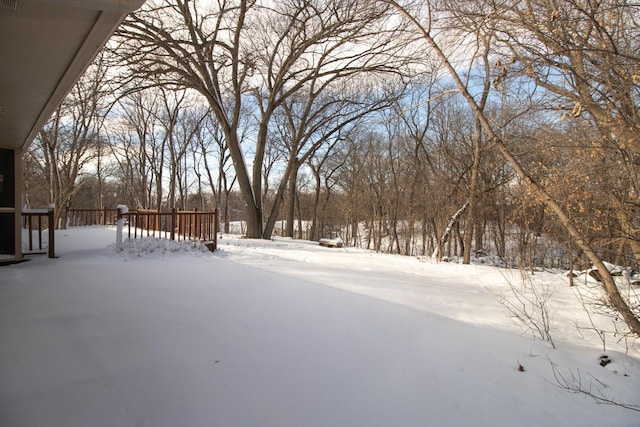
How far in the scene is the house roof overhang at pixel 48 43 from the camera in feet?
7.54

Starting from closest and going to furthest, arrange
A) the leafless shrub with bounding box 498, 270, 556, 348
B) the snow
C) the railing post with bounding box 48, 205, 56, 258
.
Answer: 1. the snow
2. the leafless shrub with bounding box 498, 270, 556, 348
3. the railing post with bounding box 48, 205, 56, 258

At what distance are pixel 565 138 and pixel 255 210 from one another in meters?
11.0

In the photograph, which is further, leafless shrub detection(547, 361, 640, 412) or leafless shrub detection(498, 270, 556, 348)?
leafless shrub detection(498, 270, 556, 348)

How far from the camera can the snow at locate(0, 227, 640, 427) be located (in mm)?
2293

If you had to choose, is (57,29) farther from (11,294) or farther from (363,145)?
(363,145)

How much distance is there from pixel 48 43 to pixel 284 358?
11.3 feet

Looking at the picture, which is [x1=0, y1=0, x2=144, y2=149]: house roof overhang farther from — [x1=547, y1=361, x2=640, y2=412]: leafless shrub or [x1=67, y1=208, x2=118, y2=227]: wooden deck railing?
[x1=67, y1=208, x2=118, y2=227]: wooden deck railing

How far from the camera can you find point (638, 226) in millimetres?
3754

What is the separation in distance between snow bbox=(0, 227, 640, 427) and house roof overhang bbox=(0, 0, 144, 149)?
2420 mm

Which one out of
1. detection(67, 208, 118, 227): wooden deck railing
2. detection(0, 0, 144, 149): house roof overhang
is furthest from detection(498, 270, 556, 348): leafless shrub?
detection(67, 208, 118, 227): wooden deck railing

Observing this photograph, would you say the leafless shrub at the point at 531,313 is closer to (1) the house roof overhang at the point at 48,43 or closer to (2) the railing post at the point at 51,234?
(1) the house roof overhang at the point at 48,43

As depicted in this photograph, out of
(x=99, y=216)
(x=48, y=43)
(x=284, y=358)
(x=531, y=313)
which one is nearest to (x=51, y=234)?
(x=48, y=43)

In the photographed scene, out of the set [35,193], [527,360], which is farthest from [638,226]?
[35,193]

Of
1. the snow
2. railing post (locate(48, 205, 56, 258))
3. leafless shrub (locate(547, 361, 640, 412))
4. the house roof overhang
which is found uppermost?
the house roof overhang
